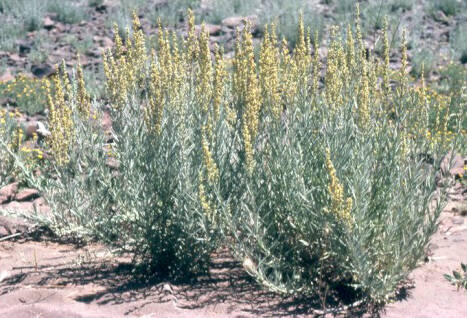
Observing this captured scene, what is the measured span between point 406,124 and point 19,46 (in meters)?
9.68

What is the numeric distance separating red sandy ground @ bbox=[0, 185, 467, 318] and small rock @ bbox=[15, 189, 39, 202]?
45.5 inches

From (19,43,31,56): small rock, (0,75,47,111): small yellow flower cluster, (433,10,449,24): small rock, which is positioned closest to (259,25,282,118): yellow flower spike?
(0,75,47,111): small yellow flower cluster

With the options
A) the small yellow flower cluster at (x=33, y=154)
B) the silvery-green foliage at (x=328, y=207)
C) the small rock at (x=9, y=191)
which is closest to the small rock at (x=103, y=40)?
the small yellow flower cluster at (x=33, y=154)

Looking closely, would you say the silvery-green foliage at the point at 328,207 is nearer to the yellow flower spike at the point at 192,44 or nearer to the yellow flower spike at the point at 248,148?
the yellow flower spike at the point at 248,148

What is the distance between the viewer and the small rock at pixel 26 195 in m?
5.29

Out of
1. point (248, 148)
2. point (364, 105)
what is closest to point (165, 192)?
point (248, 148)

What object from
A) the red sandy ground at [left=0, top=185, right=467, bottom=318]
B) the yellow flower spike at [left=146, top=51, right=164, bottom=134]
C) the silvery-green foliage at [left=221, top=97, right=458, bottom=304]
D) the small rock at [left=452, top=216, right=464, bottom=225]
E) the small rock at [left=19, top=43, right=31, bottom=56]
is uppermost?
the yellow flower spike at [left=146, top=51, right=164, bottom=134]

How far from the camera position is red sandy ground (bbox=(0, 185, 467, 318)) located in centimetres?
325

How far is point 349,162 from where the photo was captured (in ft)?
10.6

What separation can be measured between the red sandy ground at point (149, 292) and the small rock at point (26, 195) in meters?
1.15

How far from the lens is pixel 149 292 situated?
3.47 metres

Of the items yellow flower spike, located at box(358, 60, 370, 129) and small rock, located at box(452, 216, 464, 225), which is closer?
yellow flower spike, located at box(358, 60, 370, 129)

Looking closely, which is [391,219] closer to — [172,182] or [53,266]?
[172,182]

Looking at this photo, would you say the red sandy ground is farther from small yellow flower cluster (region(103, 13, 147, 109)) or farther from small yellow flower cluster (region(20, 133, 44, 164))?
small yellow flower cluster (region(20, 133, 44, 164))
